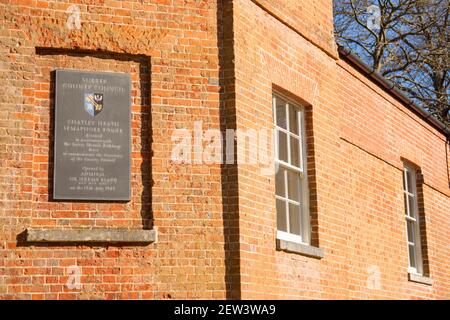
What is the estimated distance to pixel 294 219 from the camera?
35.0 feet

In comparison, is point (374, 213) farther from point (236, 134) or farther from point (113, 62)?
point (113, 62)

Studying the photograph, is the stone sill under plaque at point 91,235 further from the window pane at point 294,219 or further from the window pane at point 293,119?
the window pane at point 293,119

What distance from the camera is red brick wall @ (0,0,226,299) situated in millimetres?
8453

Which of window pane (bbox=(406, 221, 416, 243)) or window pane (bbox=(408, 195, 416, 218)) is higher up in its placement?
window pane (bbox=(408, 195, 416, 218))

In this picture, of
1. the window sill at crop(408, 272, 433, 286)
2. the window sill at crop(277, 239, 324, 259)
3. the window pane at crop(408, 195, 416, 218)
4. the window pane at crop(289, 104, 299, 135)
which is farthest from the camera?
the window pane at crop(408, 195, 416, 218)

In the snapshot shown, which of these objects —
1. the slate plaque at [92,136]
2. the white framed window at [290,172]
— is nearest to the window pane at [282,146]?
the white framed window at [290,172]

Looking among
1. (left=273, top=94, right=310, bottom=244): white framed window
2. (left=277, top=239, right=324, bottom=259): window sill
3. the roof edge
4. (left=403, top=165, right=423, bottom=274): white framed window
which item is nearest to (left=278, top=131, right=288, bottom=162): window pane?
(left=273, top=94, right=310, bottom=244): white framed window

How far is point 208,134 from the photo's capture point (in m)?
9.31

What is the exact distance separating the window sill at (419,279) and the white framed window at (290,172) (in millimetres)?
4234

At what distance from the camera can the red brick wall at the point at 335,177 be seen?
31.3 ft

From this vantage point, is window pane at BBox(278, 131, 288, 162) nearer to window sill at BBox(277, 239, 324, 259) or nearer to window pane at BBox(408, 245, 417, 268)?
window sill at BBox(277, 239, 324, 259)

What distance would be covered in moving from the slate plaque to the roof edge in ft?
15.5

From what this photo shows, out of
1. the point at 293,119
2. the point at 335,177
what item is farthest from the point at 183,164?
the point at 335,177

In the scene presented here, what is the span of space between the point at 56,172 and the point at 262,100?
2.85 m
